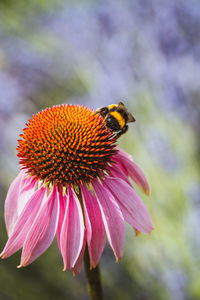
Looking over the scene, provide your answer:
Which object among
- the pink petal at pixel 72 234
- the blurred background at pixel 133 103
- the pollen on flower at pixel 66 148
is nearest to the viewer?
the pink petal at pixel 72 234

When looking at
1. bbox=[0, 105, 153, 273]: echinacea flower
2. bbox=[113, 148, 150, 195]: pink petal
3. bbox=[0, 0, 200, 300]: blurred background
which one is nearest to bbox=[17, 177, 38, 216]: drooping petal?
bbox=[0, 105, 153, 273]: echinacea flower

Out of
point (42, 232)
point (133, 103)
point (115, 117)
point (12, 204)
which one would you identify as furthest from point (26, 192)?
point (133, 103)

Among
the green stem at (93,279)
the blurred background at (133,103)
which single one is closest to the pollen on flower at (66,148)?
the green stem at (93,279)

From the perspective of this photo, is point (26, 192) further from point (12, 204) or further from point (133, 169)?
point (133, 169)

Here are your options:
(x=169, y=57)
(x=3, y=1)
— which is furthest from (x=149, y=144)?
(x=3, y=1)

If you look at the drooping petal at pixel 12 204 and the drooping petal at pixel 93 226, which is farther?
the drooping petal at pixel 12 204

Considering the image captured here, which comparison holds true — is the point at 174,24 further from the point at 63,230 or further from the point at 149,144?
the point at 63,230

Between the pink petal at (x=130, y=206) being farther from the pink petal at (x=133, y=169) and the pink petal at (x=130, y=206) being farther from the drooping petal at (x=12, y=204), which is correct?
the drooping petal at (x=12, y=204)
